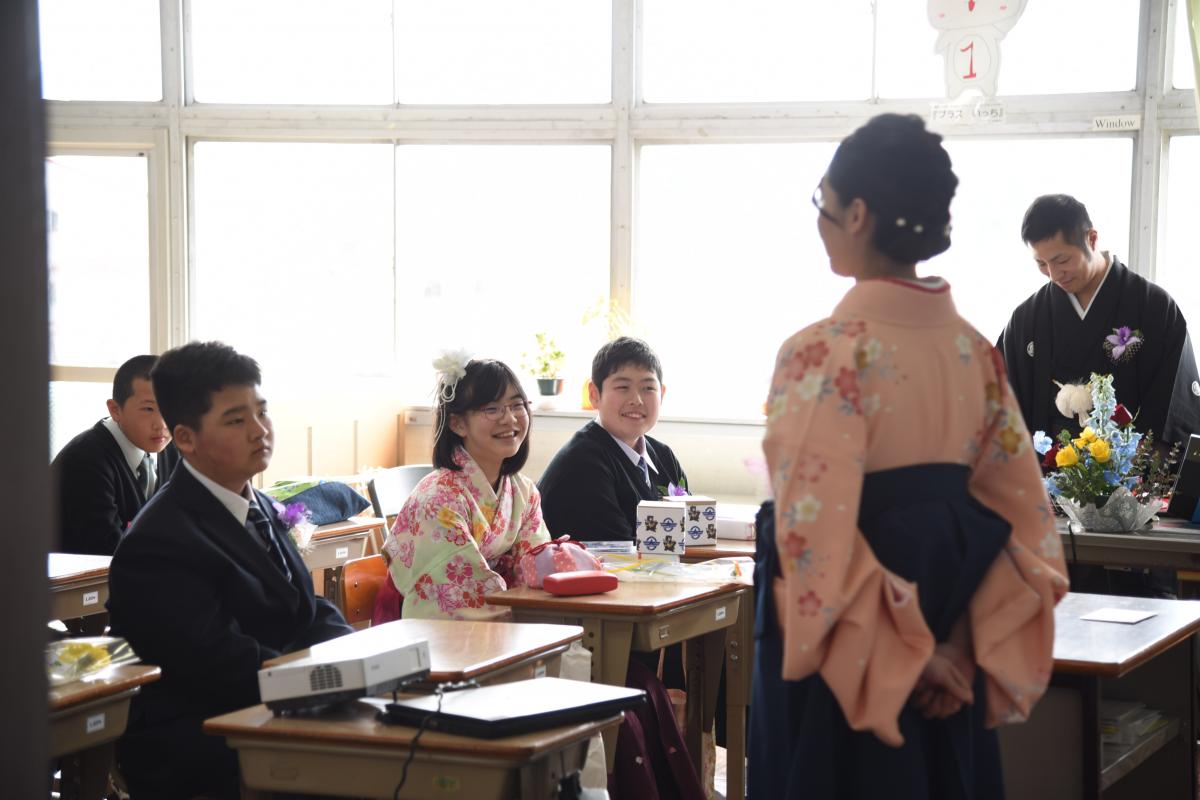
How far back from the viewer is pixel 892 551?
1.58m

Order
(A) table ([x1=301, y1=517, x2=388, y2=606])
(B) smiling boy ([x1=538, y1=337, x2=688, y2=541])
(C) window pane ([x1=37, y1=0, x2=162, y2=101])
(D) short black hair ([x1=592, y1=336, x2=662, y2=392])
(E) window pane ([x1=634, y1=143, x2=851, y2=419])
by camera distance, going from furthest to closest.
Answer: (C) window pane ([x1=37, y1=0, x2=162, y2=101]) < (E) window pane ([x1=634, y1=143, x2=851, y2=419]) < (A) table ([x1=301, y1=517, x2=388, y2=606]) < (D) short black hair ([x1=592, y1=336, x2=662, y2=392]) < (B) smiling boy ([x1=538, y1=337, x2=688, y2=541])

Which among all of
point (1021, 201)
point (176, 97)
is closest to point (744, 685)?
point (1021, 201)

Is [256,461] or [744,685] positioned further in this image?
[744,685]

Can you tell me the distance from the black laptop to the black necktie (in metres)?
0.74

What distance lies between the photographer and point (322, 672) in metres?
1.72

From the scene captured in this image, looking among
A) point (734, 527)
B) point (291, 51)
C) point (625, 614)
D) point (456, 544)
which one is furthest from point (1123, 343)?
point (291, 51)

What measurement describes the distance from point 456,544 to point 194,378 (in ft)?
2.61

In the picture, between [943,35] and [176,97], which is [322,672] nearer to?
[943,35]

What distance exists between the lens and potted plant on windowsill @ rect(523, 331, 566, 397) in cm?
679

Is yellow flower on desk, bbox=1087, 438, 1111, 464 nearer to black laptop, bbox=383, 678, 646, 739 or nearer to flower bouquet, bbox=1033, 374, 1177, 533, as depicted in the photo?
flower bouquet, bbox=1033, 374, 1177, 533

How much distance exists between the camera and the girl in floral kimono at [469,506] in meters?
2.93

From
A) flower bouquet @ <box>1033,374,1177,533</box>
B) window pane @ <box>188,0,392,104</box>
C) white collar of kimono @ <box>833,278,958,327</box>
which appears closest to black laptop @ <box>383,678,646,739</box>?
white collar of kimono @ <box>833,278,958,327</box>

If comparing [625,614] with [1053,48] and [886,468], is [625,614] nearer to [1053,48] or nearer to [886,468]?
[886,468]

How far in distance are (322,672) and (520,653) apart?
43 cm
